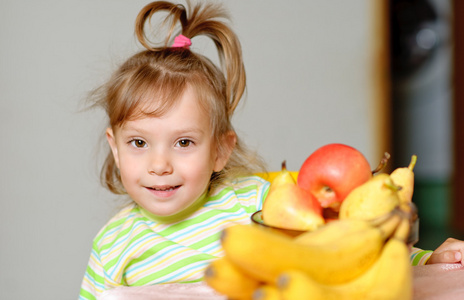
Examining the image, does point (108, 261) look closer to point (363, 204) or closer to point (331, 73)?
point (363, 204)

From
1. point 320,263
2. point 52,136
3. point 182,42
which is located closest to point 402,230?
point 320,263

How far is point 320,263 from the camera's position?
52 centimetres

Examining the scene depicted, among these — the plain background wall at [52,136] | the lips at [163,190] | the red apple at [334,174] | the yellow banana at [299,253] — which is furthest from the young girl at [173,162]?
the plain background wall at [52,136]

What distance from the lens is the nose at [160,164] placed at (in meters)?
1.06

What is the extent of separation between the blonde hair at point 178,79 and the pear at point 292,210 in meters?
0.44

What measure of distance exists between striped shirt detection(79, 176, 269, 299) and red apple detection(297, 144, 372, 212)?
1.34 ft

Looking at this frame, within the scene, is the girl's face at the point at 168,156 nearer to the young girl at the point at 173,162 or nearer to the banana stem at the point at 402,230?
the young girl at the point at 173,162

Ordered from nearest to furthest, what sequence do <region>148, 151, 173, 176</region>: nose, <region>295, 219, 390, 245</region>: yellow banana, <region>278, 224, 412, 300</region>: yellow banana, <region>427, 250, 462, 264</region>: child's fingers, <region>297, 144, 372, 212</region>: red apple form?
<region>278, 224, 412, 300</region>: yellow banana → <region>295, 219, 390, 245</region>: yellow banana → <region>297, 144, 372, 212</region>: red apple → <region>427, 250, 462, 264</region>: child's fingers → <region>148, 151, 173, 176</region>: nose

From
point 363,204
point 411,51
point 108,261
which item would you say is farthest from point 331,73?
point 363,204

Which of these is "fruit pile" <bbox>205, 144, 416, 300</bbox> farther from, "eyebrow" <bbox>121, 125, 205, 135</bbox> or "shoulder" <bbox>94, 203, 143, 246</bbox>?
"shoulder" <bbox>94, 203, 143, 246</bbox>

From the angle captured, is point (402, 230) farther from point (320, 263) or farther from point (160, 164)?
point (160, 164)

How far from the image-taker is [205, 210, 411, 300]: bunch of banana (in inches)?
18.9

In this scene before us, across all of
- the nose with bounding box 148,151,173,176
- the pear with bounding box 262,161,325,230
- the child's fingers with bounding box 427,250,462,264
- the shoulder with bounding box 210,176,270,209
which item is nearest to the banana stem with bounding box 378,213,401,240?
the pear with bounding box 262,161,325,230

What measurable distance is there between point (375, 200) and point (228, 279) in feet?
0.72
